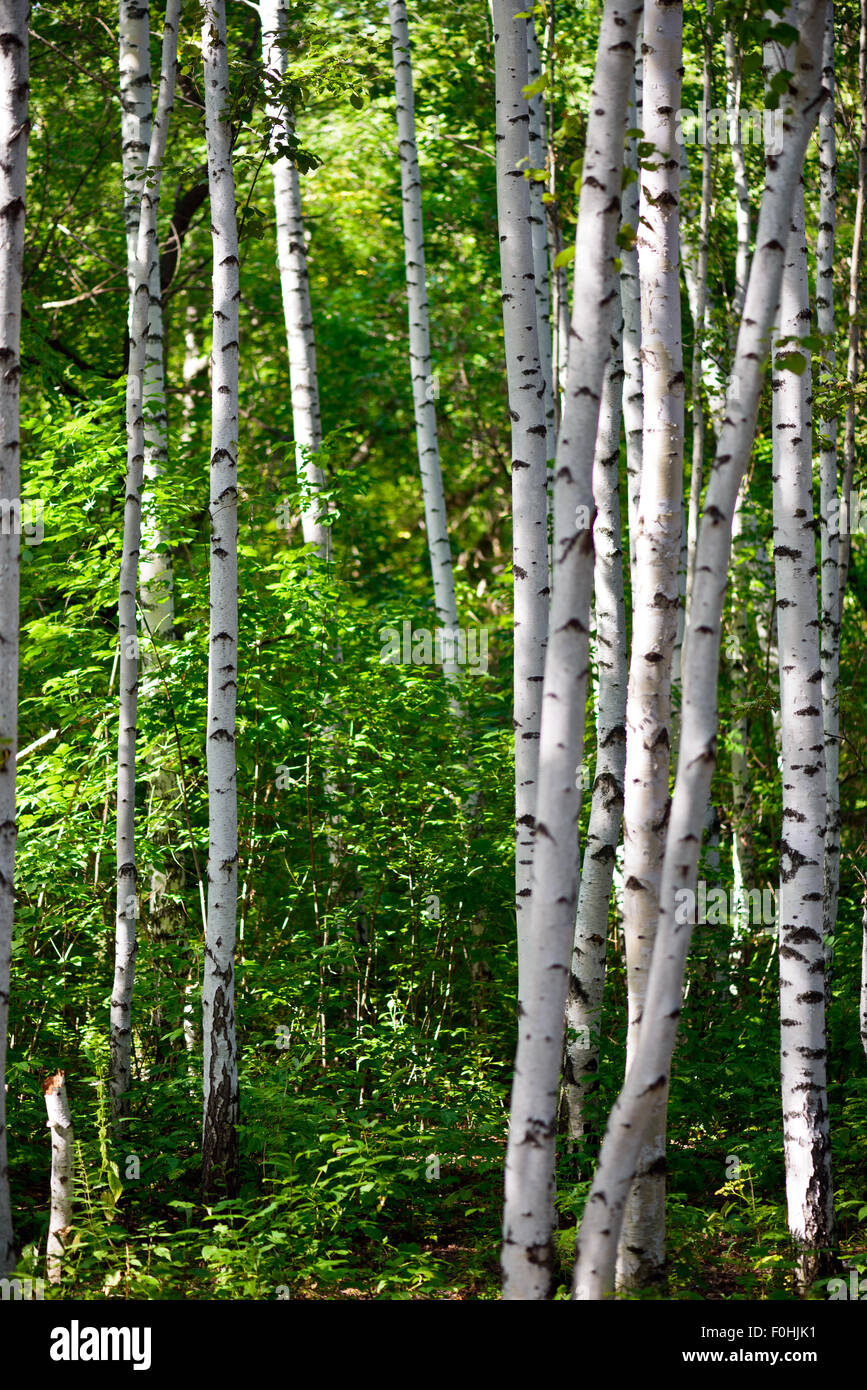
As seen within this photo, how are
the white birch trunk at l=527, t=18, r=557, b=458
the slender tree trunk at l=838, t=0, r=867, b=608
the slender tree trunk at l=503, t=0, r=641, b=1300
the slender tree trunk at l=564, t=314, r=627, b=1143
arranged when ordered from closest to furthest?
the slender tree trunk at l=503, t=0, r=641, b=1300 → the slender tree trunk at l=564, t=314, r=627, b=1143 → the white birch trunk at l=527, t=18, r=557, b=458 → the slender tree trunk at l=838, t=0, r=867, b=608

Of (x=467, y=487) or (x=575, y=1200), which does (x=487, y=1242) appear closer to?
(x=575, y=1200)

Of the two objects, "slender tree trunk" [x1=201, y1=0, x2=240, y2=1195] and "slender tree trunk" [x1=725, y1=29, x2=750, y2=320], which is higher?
"slender tree trunk" [x1=725, y1=29, x2=750, y2=320]

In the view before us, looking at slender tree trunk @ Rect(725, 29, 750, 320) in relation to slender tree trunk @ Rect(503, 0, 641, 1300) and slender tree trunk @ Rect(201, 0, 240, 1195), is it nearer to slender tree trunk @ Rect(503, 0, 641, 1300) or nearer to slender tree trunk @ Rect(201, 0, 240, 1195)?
slender tree trunk @ Rect(201, 0, 240, 1195)

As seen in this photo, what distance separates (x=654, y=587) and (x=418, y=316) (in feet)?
19.0

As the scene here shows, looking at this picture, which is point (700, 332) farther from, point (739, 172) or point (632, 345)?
A: point (632, 345)

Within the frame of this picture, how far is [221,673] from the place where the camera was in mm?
5113

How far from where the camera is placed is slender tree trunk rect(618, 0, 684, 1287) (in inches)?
155

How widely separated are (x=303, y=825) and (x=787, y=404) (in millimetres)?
3727

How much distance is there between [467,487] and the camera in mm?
18672

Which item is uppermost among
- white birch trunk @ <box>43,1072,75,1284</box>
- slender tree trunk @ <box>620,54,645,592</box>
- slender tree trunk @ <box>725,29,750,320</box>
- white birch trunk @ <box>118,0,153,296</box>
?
slender tree trunk @ <box>725,29,750,320</box>

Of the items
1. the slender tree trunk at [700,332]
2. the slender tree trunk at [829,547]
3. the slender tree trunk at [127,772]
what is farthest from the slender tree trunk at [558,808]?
the slender tree trunk at [700,332]

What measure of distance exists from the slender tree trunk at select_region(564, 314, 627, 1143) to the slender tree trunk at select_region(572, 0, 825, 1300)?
6.95 feet

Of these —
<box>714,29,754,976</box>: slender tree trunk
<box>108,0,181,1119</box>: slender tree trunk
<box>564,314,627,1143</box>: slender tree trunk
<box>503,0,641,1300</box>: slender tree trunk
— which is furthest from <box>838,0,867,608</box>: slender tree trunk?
<box>503,0,641,1300</box>: slender tree trunk
